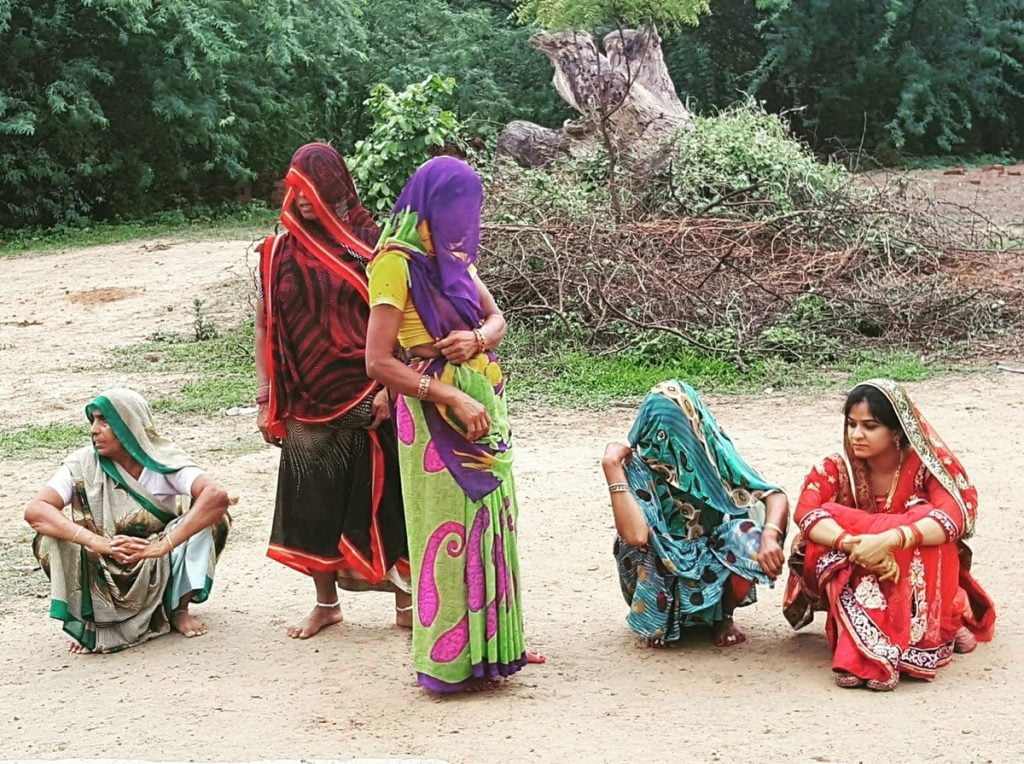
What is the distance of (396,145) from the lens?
11.2 meters

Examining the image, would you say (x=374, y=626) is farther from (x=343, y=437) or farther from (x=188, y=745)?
(x=188, y=745)

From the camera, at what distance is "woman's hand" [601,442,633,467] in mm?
4344

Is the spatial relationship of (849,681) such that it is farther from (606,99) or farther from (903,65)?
(903,65)

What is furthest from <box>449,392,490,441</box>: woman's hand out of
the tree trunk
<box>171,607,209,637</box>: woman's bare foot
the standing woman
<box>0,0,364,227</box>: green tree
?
<box>0,0,364,227</box>: green tree

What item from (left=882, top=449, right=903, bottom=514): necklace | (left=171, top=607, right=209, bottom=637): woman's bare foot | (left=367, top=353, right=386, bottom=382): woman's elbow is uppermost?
(left=367, top=353, right=386, bottom=382): woman's elbow

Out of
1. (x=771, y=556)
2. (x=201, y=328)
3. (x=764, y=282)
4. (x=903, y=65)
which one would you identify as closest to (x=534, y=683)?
(x=771, y=556)

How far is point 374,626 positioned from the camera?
16.1 ft

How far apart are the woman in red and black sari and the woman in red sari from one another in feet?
4.53

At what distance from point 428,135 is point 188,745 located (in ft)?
26.0

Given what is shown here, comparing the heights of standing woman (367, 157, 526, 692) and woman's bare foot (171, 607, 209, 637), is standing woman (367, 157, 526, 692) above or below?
above

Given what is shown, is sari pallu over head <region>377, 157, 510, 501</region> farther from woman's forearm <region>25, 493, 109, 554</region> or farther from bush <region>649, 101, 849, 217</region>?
bush <region>649, 101, 849, 217</region>

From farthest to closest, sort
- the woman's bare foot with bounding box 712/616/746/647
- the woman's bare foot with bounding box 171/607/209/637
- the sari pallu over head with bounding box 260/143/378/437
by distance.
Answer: the woman's bare foot with bounding box 171/607/209/637 → the sari pallu over head with bounding box 260/143/378/437 → the woman's bare foot with bounding box 712/616/746/647

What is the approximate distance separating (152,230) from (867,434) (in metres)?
14.2

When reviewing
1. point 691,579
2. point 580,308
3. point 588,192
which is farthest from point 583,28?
point 691,579
